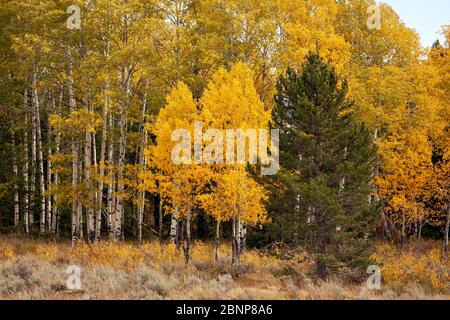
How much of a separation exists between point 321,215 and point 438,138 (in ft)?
41.2

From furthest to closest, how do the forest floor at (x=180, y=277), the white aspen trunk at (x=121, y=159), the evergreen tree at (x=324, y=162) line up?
the white aspen trunk at (x=121, y=159)
the evergreen tree at (x=324, y=162)
the forest floor at (x=180, y=277)

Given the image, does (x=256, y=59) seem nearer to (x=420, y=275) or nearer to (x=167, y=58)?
(x=167, y=58)

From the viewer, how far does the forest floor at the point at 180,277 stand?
37.4 ft

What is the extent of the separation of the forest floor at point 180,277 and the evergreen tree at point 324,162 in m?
0.96

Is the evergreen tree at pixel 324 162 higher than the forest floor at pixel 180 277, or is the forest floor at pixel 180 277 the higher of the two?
the evergreen tree at pixel 324 162

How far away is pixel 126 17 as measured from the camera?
18062 mm

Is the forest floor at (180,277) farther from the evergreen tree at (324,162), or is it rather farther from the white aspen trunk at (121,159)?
the white aspen trunk at (121,159)

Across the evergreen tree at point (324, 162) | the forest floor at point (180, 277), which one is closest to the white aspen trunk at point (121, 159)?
the forest floor at point (180, 277)

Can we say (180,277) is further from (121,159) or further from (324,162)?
(121,159)

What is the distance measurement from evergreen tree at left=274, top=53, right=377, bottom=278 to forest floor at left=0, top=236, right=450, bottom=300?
3.14 ft

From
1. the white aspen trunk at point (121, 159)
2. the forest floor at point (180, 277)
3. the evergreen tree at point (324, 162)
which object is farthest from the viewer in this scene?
the white aspen trunk at point (121, 159)

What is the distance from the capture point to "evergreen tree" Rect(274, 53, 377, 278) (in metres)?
13.0

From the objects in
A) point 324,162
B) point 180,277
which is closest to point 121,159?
point 180,277

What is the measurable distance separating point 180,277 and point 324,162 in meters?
5.77
